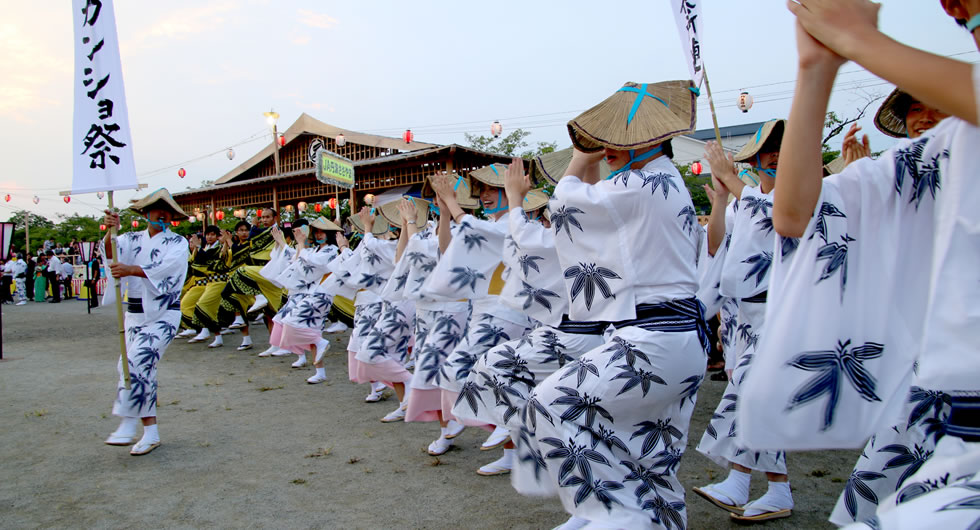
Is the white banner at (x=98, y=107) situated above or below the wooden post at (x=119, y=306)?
above

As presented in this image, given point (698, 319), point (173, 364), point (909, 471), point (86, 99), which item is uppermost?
point (86, 99)

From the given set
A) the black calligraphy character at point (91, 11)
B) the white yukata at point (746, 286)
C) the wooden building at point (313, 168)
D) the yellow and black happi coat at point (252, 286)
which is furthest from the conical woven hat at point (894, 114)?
the wooden building at point (313, 168)

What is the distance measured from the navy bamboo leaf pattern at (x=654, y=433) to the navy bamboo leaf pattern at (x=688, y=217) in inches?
31.7

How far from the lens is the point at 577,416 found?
2.55 meters

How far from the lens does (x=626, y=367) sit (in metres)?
2.53

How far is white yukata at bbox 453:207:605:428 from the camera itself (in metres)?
3.23

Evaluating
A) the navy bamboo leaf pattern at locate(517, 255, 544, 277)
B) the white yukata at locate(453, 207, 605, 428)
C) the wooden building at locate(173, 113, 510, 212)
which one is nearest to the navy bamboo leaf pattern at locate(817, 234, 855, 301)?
the white yukata at locate(453, 207, 605, 428)

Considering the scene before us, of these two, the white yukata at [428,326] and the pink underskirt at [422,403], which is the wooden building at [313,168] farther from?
the pink underskirt at [422,403]

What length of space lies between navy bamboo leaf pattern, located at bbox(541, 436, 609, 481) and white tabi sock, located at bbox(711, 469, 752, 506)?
1.61 metres

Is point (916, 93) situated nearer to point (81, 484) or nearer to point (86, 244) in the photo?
point (81, 484)

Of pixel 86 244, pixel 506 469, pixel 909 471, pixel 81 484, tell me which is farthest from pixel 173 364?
pixel 86 244

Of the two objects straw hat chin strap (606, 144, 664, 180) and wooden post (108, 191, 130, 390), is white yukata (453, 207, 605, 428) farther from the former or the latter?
wooden post (108, 191, 130, 390)

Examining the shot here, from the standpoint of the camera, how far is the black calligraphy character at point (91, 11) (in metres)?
4.96

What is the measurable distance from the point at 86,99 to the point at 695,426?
5639 millimetres
